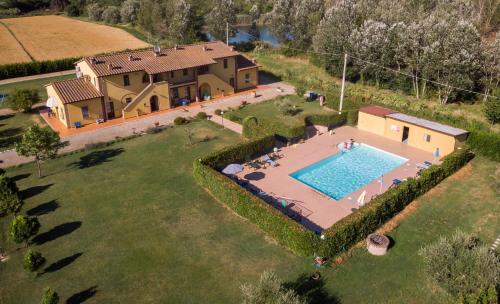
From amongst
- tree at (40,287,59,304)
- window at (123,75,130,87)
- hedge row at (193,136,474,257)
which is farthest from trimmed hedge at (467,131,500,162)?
window at (123,75,130,87)

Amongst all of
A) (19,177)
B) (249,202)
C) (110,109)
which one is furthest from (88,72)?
(249,202)

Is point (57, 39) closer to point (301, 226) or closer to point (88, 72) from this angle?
point (88, 72)

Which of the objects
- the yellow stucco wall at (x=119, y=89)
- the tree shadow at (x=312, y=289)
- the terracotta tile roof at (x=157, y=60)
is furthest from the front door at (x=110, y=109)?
the tree shadow at (x=312, y=289)

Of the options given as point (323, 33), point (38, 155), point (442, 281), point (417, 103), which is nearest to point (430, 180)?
point (442, 281)

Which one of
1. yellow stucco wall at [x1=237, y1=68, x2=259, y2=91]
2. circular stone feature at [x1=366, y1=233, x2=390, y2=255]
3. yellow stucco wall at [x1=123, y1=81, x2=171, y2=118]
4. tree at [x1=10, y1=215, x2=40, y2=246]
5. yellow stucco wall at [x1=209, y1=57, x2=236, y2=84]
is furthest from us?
yellow stucco wall at [x1=237, y1=68, x2=259, y2=91]

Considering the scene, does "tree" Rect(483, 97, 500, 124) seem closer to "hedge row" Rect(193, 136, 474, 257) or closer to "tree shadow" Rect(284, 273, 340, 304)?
"hedge row" Rect(193, 136, 474, 257)

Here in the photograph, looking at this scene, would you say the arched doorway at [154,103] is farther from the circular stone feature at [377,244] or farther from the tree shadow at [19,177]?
the circular stone feature at [377,244]

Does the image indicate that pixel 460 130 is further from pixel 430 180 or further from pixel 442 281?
pixel 442 281
